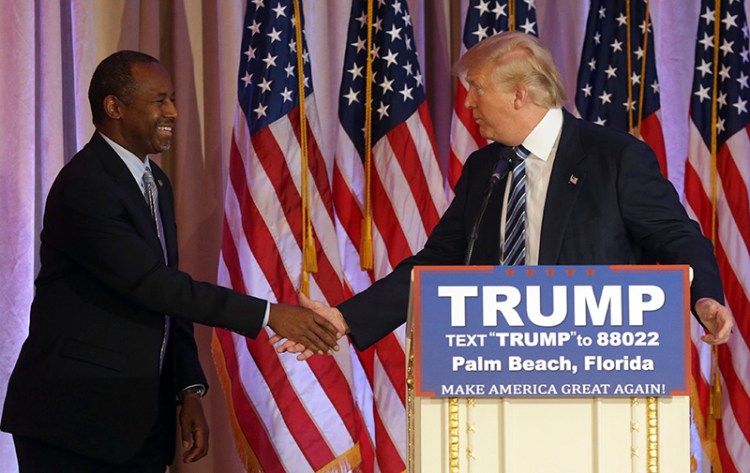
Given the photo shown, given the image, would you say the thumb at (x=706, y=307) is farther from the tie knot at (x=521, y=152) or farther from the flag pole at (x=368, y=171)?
the flag pole at (x=368, y=171)

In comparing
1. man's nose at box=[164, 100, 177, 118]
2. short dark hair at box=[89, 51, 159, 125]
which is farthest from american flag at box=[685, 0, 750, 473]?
short dark hair at box=[89, 51, 159, 125]

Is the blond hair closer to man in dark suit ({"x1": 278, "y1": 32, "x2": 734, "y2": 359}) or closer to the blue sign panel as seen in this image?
man in dark suit ({"x1": 278, "y1": 32, "x2": 734, "y2": 359})

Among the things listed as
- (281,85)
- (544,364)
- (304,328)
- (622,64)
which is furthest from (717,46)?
(544,364)

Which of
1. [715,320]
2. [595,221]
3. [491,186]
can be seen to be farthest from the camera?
[595,221]

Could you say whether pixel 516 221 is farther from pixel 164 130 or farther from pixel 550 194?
Answer: pixel 164 130

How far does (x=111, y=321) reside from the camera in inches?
114

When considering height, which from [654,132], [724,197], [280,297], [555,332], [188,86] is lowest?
[555,332]

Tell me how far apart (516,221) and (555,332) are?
2.95 feet

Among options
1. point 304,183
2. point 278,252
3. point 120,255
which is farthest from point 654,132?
point 120,255

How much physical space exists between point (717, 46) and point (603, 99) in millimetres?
545

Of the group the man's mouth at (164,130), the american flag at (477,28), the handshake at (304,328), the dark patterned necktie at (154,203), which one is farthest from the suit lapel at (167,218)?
the american flag at (477,28)

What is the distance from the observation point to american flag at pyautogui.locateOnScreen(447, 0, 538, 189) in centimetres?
435

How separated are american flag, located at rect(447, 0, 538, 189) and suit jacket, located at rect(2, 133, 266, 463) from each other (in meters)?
1.62

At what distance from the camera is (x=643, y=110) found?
4438mm
